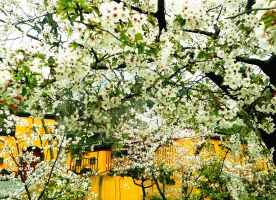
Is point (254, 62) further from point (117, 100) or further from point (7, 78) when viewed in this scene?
point (7, 78)

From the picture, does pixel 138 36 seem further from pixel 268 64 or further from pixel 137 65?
pixel 268 64

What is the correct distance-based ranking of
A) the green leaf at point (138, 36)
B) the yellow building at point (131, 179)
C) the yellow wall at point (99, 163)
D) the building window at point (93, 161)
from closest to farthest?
1. the green leaf at point (138, 36)
2. the yellow building at point (131, 179)
3. the yellow wall at point (99, 163)
4. the building window at point (93, 161)

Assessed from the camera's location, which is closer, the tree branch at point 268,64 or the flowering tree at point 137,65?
the flowering tree at point 137,65

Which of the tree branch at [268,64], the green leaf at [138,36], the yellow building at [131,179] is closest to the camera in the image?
the green leaf at [138,36]

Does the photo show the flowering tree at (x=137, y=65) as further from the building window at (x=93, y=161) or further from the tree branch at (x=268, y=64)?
the building window at (x=93, y=161)

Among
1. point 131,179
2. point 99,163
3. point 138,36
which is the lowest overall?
point 131,179

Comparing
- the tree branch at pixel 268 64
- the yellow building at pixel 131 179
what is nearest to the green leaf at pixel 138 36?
the tree branch at pixel 268 64

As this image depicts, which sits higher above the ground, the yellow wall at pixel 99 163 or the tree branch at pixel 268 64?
the tree branch at pixel 268 64

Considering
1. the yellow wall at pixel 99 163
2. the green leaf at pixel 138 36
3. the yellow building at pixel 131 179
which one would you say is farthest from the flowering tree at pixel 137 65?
the yellow wall at pixel 99 163

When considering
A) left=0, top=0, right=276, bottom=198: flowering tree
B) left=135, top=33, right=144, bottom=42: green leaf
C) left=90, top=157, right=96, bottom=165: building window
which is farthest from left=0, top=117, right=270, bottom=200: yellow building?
left=135, top=33, right=144, bottom=42: green leaf

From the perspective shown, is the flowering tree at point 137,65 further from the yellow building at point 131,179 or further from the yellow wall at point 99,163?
the yellow wall at point 99,163

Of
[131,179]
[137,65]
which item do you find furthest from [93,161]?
[137,65]

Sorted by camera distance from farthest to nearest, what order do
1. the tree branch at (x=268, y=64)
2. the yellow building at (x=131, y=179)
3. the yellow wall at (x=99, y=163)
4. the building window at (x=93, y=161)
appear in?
the building window at (x=93, y=161)
the yellow wall at (x=99, y=163)
the yellow building at (x=131, y=179)
the tree branch at (x=268, y=64)

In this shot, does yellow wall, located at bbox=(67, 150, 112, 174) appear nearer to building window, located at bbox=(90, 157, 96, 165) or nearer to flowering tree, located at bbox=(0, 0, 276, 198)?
building window, located at bbox=(90, 157, 96, 165)
